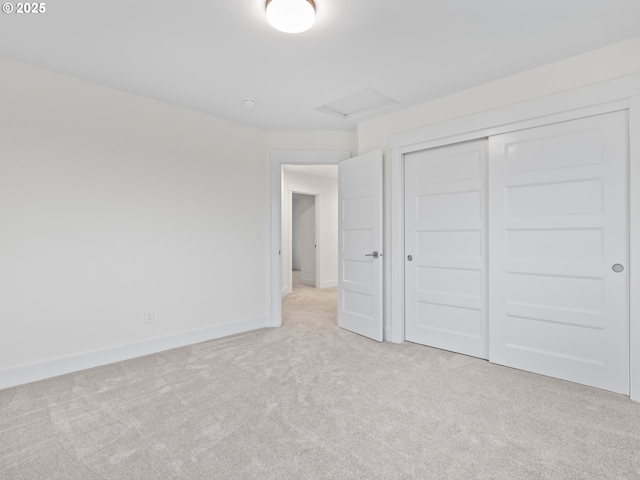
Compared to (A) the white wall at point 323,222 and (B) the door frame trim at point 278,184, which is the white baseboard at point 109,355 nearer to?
(B) the door frame trim at point 278,184

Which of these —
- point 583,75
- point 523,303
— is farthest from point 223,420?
point 583,75

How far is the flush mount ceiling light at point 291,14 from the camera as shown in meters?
1.72

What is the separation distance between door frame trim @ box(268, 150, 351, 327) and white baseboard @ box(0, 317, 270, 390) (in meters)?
0.36

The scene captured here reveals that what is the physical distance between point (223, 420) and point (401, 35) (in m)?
2.66

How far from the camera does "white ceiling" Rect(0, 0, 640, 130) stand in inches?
73.0

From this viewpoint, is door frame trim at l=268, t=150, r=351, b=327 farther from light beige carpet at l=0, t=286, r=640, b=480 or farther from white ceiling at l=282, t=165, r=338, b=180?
white ceiling at l=282, t=165, r=338, b=180

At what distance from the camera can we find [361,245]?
11.8ft

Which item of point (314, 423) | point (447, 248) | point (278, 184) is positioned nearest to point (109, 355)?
point (314, 423)

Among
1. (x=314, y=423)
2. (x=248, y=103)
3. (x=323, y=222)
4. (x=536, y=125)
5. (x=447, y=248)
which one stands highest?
(x=248, y=103)

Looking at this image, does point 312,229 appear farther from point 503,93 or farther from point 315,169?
point 503,93

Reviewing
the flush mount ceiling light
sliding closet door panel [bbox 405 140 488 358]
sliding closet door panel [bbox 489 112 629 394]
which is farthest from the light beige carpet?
the flush mount ceiling light

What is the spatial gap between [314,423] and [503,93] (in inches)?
115

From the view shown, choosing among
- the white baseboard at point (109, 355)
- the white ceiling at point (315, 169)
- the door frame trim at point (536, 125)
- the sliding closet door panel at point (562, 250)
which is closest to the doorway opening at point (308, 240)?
the white ceiling at point (315, 169)

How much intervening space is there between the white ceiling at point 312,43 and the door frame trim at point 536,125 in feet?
1.00
